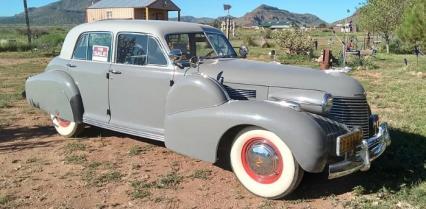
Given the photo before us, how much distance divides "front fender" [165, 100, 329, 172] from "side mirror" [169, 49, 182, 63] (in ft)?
2.18

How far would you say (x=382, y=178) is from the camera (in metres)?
4.89

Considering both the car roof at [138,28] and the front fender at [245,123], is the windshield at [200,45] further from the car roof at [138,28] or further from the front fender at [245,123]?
the front fender at [245,123]

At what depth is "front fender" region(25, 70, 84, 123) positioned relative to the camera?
6.22 meters

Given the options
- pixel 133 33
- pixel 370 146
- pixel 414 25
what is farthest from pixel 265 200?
pixel 414 25

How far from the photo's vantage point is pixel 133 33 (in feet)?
18.8

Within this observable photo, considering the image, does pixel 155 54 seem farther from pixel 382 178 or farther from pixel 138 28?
pixel 382 178

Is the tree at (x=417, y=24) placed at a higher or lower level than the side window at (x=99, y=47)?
higher

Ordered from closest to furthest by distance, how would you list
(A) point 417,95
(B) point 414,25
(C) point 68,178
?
(C) point 68,178 → (A) point 417,95 → (B) point 414,25

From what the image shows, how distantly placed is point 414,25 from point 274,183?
15.2 metres

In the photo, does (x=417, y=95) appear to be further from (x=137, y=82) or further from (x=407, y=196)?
(x=137, y=82)

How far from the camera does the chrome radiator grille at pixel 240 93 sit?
4816mm

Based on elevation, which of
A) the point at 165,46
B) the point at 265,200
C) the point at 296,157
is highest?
the point at 165,46

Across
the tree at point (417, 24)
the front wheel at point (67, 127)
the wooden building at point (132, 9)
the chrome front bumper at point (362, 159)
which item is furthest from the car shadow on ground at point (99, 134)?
the wooden building at point (132, 9)

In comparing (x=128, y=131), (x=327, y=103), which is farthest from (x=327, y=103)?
(x=128, y=131)
